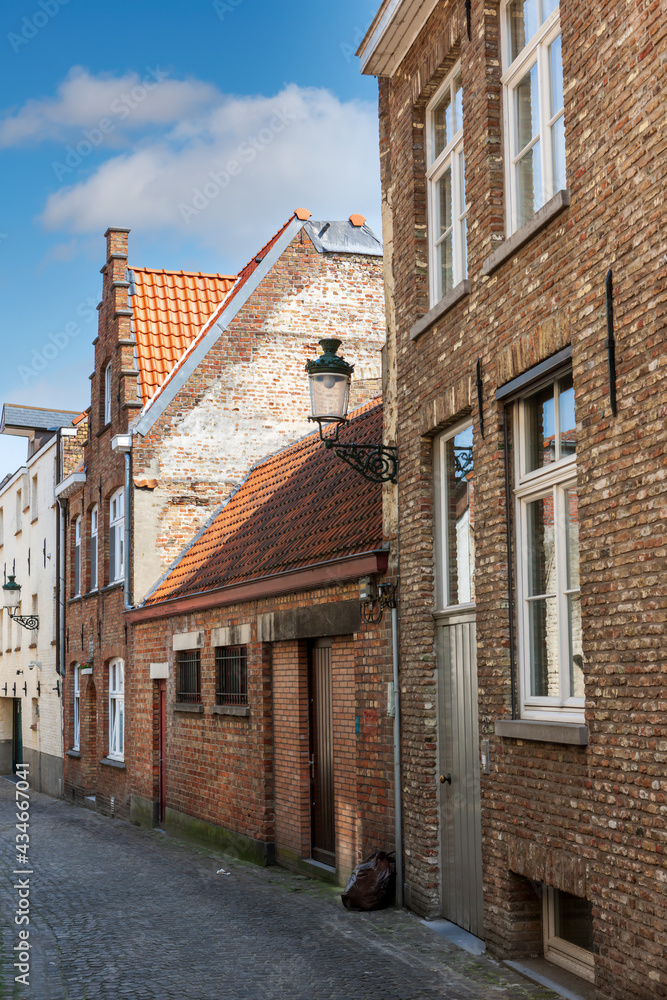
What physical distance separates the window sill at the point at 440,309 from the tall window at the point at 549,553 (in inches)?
52.2

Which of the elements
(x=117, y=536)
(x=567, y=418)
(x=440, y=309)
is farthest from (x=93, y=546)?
(x=567, y=418)

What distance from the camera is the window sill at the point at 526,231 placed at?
6.93 meters

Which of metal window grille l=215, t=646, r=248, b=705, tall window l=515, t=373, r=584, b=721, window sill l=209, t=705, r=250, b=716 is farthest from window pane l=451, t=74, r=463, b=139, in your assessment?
window sill l=209, t=705, r=250, b=716

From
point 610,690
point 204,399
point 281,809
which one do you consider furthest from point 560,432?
point 204,399

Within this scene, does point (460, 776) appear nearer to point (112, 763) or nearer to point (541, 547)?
point (541, 547)

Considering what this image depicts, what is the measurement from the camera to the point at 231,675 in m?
14.6

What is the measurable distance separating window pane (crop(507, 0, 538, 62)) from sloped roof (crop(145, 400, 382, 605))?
4699 mm

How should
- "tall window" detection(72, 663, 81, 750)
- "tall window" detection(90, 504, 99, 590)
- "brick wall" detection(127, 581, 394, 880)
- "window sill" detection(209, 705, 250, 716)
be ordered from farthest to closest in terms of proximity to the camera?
"tall window" detection(72, 663, 81, 750), "tall window" detection(90, 504, 99, 590), "window sill" detection(209, 705, 250, 716), "brick wall" detection(127, 581, 394, 880)

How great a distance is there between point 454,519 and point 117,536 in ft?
41.8

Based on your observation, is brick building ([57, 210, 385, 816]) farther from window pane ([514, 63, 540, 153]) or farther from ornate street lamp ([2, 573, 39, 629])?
window pane ([514, 63, 540, 153])

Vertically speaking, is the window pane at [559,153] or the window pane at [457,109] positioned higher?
the window pane at [457,109]

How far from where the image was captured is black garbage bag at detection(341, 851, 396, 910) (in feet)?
31.9

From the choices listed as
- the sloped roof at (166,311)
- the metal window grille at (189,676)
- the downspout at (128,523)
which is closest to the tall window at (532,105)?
Result: the metal window grille at (189,676)

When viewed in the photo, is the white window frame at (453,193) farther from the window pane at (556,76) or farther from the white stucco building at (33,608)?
the white stucco building at (33,608)
